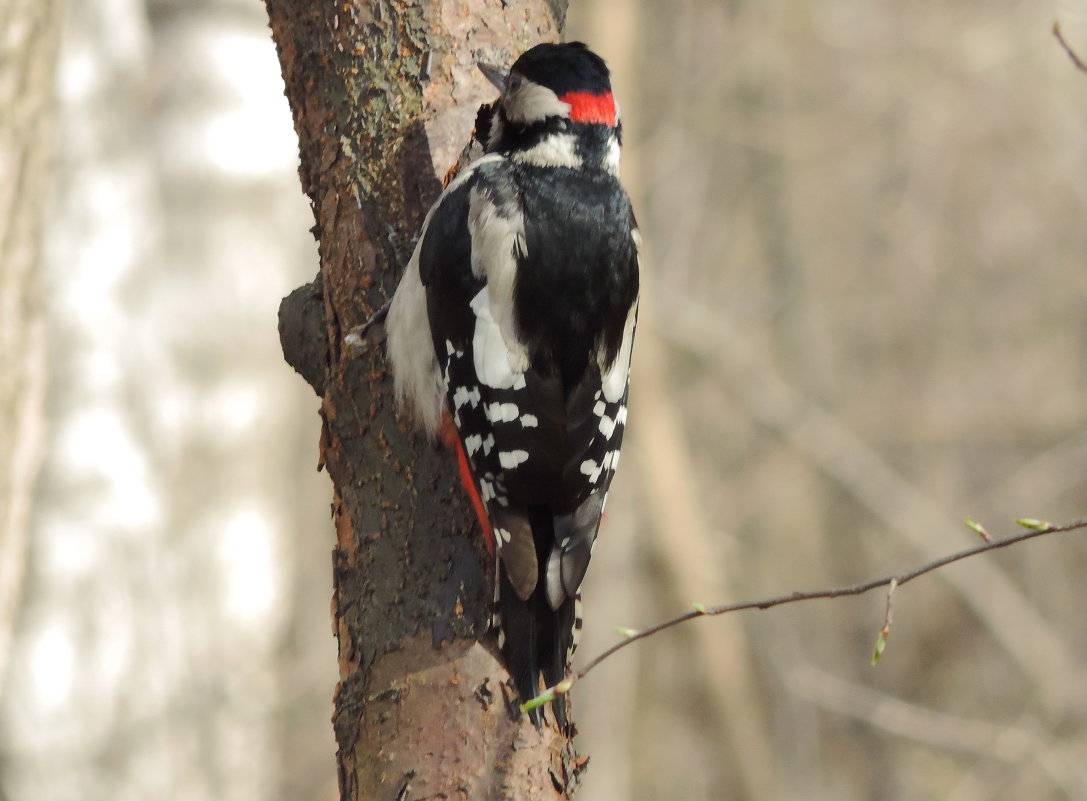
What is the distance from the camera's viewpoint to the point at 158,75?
5.67 metres

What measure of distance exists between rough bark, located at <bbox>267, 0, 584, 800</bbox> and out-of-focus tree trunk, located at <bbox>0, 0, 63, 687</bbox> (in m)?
0.93

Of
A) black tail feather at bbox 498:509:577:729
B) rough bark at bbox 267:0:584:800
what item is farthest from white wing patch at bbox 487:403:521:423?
black tail feather at bbox 498:509:577:729

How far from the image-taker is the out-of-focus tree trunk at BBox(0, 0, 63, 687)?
2910 mm

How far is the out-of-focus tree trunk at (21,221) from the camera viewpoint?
2.91 m

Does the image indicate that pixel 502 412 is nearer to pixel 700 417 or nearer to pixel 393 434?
pixel 393 434

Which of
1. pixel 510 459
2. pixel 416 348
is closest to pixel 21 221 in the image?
pixel 416 348

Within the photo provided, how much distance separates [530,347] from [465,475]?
0.28 metres

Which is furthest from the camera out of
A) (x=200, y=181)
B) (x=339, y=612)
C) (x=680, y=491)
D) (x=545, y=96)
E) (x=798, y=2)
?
(x=798, y=2)

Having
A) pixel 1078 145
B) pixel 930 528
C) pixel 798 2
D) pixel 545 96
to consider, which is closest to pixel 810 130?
pixel 798 2

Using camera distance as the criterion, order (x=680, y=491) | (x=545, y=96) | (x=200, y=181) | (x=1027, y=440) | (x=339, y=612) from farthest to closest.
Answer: (x=1027, y=440), (x=680, y=491), (x=200, y=181), (x=545, y=96), (x=339, y=612)

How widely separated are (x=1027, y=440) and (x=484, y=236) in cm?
704

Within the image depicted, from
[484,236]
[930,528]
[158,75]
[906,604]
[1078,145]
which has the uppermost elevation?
[1078,145]

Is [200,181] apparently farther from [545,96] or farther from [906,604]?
[906,604]

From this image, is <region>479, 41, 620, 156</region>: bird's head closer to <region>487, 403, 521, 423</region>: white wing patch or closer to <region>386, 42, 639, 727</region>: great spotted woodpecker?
<region>386, 42, 639, 727</region>: great spotted woodpecker
